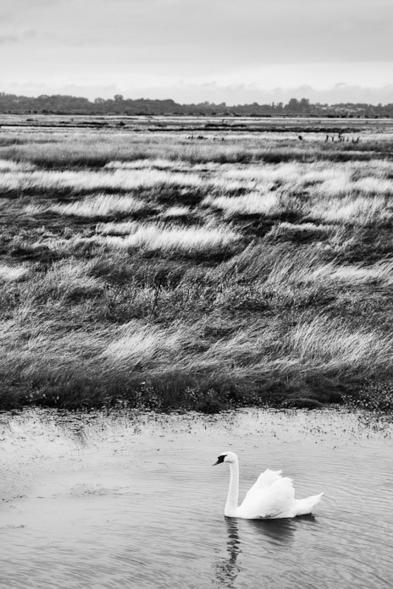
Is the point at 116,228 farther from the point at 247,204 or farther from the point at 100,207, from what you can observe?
the point at 247,204

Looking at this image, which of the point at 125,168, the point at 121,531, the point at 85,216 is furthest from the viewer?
the point at 125,168

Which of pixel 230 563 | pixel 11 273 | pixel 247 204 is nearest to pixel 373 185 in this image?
pixel 247 204

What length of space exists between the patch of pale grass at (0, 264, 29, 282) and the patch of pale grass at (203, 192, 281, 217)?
342 inches

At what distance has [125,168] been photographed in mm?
38094

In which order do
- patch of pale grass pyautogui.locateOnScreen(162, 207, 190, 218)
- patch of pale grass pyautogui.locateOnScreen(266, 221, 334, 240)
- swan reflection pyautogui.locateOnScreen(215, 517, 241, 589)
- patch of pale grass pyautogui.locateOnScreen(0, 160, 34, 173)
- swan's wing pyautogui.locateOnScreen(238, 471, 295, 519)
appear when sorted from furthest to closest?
1. patch of pale grass pyautogui.locateOnScreen(0, 160, 34, 173)
2. patch of pale grass pyautogui.locateOnScreen(162, 207, 190, 218)
3. patch of pale grass pyautogui.locateOnScreen(266, 221, 334, 240)
4. swan's wing pyautogui.locateOnScreen(238, 471, 295, 519)
5. swan reflection pyautogui.locateOnScreen(215, 517, 241, 589)

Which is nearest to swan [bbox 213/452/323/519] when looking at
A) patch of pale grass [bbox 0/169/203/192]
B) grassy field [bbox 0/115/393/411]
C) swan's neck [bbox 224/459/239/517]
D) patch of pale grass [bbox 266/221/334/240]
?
swan's neck [bbox 224/459/239/517]

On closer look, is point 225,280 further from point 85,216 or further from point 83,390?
point 85,216

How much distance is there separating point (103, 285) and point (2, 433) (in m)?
6.65

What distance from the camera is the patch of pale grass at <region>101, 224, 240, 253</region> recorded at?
758 inches

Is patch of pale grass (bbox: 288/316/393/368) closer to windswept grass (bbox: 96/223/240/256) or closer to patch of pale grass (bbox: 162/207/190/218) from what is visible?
windswept grass (bbox: 96/223/240/256)

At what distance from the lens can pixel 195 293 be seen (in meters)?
15.0

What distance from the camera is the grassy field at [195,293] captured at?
1092 centimetres

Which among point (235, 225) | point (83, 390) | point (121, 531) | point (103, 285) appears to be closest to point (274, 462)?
point (121, 531)

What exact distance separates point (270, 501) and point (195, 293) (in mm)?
8212
